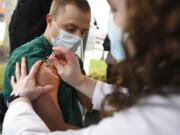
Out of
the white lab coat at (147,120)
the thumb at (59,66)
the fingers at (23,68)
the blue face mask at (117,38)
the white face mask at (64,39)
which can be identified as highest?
the blue face mask at (117,38)

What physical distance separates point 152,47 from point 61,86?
89 cm

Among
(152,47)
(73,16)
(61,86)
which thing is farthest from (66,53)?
(152,47)

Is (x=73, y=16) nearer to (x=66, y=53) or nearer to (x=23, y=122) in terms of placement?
(x=66, y=53)

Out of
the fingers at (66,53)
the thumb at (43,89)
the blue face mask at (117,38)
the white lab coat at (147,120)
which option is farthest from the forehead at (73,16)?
the white lab coat at (147,120)

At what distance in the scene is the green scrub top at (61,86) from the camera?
5.14ft

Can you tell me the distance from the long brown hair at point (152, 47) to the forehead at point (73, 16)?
0.91m

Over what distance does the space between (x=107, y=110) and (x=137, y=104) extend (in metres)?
0.12

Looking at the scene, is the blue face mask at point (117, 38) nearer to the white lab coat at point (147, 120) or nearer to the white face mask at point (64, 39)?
the white lab coat at point (147, 120)

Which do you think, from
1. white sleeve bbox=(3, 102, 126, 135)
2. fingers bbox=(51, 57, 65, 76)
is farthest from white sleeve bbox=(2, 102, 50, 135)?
fingers bbox=(51, 57, 65, 76)

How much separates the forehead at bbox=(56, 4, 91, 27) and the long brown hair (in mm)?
913

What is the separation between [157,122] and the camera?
2.54 feet

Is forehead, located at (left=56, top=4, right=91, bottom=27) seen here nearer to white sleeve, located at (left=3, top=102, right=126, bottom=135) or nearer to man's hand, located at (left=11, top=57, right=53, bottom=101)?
man's hand, located at (left=11, top=57, right=53, bottom=101)

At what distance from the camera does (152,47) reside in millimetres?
764

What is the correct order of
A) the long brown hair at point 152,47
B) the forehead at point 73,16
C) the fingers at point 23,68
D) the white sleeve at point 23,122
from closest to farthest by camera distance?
1. the long brown hair at point 152,47
2. the white sleeve at point 23,122
3. the fingers at point 23,68
4. the forehead at point 73,16
